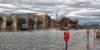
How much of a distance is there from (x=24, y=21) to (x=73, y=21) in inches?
2231

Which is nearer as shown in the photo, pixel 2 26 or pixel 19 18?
pixel 2 26

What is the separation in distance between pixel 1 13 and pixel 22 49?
39683 mm

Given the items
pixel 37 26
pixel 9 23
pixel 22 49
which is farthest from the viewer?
pixel 37 26

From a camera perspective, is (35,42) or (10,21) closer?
(35,42)

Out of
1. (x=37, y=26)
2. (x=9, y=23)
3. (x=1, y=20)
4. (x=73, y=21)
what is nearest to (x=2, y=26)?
(x=1, y=20)

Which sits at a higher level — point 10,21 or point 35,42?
point 10,21

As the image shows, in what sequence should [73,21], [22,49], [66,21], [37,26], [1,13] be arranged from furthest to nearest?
[73,21]
[66,21]
[37,26]
[1,13]
[22,49]

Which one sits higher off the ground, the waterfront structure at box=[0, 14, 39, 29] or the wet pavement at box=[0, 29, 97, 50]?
the waterfront structure at box=[0, 14, 39, 29]

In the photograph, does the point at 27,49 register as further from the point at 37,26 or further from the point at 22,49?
the point at 37,26

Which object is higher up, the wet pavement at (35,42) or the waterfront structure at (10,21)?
the waterfront structure at (10,21)

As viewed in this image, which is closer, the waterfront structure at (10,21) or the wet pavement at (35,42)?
the wet pavement at (35,42)

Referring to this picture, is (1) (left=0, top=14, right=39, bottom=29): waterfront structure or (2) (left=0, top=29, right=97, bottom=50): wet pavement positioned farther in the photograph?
(1) (left=0, top=14, right=39, bottom=29): waterfront structure

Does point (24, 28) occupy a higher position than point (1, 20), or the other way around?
point (1, 20)

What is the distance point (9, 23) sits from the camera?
5066 cm
